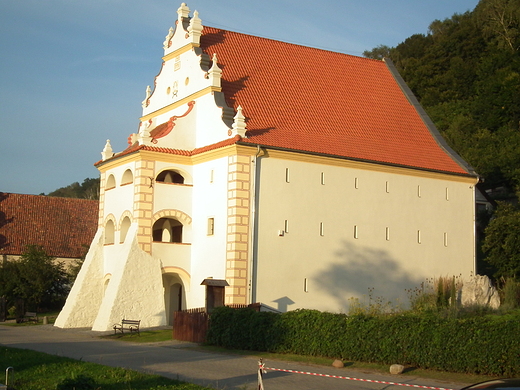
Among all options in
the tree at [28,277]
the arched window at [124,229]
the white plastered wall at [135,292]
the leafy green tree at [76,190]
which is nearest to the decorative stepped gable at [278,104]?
the arched window at [124,229]

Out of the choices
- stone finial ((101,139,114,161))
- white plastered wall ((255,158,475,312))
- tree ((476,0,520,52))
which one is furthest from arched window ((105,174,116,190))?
tree ((476,0,520,52))

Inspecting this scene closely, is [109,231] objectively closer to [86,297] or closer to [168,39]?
[86,297]

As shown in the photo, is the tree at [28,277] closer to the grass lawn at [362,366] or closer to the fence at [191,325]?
the grass lawn at [362,366]

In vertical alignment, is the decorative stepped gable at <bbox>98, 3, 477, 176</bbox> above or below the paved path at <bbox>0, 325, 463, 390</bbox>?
above

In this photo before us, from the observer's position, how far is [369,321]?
65.9ft

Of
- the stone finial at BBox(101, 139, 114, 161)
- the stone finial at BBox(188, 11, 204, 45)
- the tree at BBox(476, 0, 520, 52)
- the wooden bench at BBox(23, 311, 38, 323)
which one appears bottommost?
the wooden bench at BBox(23, 311, 38, 323)

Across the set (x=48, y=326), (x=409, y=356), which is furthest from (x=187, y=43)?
(x=409, y=356)

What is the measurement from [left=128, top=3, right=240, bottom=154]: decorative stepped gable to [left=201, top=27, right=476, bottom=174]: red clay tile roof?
2.69 feet

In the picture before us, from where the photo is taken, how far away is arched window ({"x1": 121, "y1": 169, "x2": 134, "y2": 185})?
34678 millimetres

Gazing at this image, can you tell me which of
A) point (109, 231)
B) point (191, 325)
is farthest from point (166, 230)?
point (191, 325)

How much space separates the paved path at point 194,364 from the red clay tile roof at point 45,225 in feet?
78.0

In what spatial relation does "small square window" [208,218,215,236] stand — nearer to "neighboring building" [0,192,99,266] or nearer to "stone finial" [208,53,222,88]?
"stone finial" [208,53,222,88]

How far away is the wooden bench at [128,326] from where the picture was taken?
29791mm

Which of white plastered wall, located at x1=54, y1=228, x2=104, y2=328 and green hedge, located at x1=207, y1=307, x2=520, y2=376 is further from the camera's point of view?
white plastered wall, located at x1=54, y1=228, x2=104, y2=328
